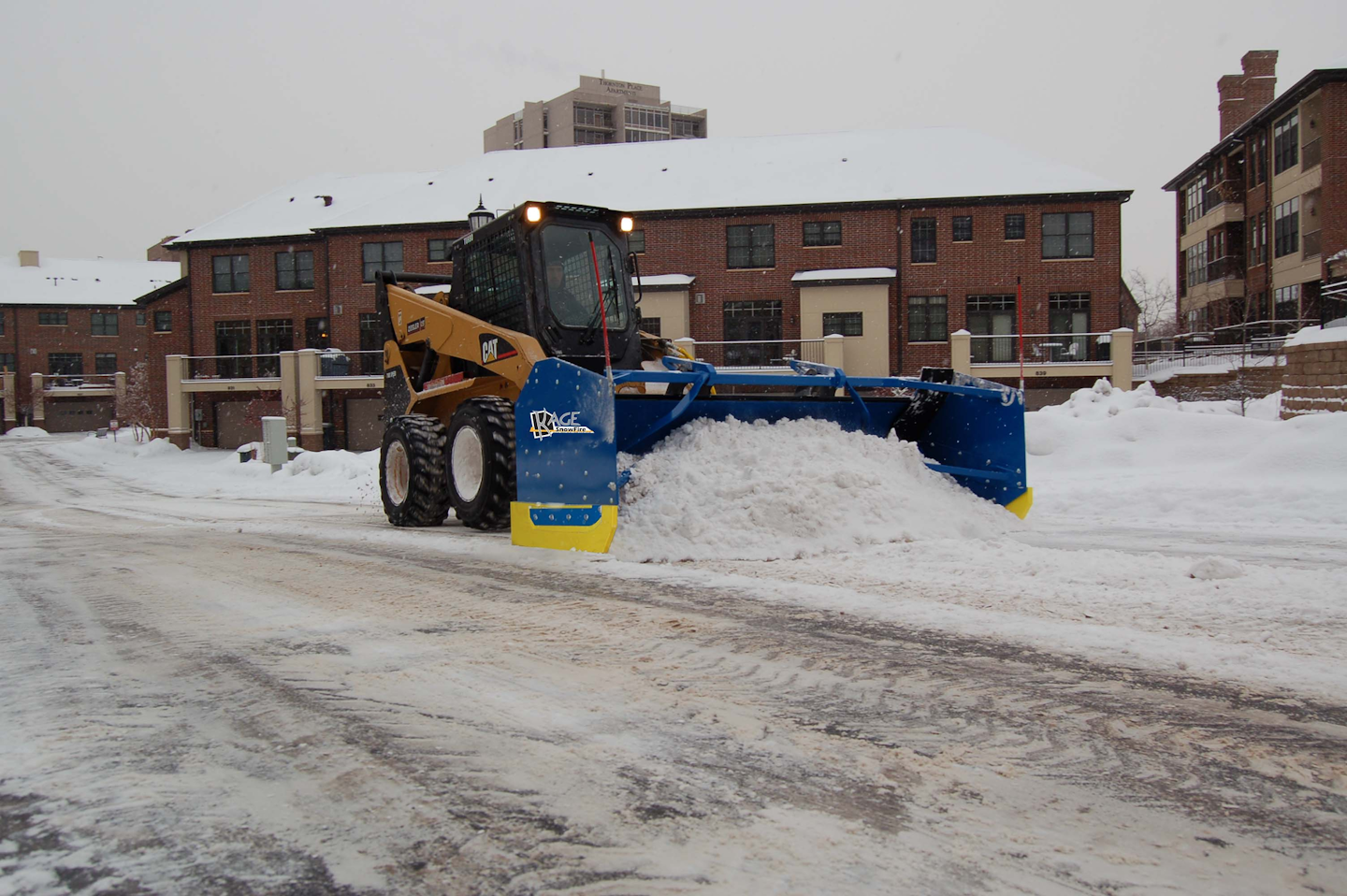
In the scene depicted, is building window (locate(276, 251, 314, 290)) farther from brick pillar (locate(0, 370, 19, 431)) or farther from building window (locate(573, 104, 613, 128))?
building window (locate(573, 104, 613, 128))

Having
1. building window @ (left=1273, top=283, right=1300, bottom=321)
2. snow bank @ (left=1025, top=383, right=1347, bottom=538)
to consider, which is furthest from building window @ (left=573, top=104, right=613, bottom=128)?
snow bank @ (left=1025, top=383, right=1347, bottom=538)

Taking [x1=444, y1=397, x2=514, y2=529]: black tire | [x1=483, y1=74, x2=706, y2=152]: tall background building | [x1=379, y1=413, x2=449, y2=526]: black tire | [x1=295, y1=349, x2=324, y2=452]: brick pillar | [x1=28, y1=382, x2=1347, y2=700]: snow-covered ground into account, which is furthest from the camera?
[x1=483, y1=74, x2=706, y2=152]: tall background building

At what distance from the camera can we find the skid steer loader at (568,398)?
6.68 m

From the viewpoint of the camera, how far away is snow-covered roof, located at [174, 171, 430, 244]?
110 ft

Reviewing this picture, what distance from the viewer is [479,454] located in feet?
26.3

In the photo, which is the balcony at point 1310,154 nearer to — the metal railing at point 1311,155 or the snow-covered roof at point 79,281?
the metal railing at point 1311,155

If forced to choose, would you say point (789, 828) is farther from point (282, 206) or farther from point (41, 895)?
point (282, 206)

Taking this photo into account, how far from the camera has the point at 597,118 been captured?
335 feet

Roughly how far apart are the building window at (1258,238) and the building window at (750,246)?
21001 millimetres

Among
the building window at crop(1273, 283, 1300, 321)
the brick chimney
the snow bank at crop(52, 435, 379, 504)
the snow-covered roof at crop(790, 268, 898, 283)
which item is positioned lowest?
the snow bank at crop(52, 435, 379, 504)

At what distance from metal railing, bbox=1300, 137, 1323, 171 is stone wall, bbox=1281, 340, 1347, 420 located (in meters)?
24.0

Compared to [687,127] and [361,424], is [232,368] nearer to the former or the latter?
[361,424]

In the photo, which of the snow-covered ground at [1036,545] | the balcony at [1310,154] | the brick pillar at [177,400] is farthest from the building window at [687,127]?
the snow-covered ground at [1036,545]

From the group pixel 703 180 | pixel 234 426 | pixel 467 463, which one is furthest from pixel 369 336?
pixel 467 463
